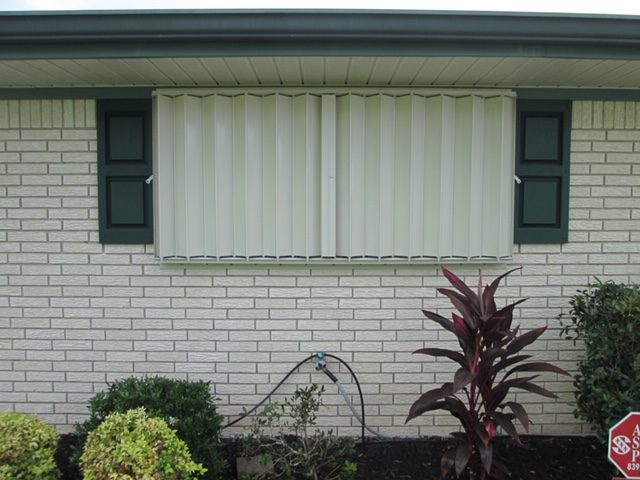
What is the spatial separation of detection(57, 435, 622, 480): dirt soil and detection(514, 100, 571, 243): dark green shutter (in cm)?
150

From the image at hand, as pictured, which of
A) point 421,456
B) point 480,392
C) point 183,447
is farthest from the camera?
point 421,456

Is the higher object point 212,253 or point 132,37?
point 132,37

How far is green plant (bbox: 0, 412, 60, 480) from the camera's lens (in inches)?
99.0

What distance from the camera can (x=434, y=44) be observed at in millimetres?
2645

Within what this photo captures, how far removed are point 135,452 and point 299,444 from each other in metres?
1.30

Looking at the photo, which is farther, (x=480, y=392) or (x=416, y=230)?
(x=416, y=230)

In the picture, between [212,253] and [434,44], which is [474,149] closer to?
[434,44]

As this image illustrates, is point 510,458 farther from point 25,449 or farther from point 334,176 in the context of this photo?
point 25,449

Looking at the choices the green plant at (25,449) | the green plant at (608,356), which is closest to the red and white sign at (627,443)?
the green plant at (608,356)

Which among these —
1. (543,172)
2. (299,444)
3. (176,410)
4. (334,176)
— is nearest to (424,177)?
(334,176)

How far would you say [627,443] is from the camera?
2217 mm

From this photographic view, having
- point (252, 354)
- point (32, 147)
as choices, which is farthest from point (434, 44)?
point (32, 147)

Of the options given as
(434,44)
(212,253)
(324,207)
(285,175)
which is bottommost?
(212,253)

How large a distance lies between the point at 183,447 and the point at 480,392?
1757mm
